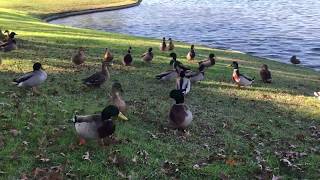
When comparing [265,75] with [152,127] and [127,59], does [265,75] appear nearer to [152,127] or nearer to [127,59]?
[127,59]

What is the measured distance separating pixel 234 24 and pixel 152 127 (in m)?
51.5

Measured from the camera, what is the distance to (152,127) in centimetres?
1464

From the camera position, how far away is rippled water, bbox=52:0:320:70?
4891 cm

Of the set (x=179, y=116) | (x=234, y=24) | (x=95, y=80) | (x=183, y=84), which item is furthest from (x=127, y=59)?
(x=234, y=24)

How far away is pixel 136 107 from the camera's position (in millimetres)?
16531

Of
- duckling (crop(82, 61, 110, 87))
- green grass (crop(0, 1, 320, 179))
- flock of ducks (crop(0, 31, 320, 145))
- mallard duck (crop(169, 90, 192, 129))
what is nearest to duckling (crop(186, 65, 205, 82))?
flock of ducks (crop(0, 31, 320, 145))

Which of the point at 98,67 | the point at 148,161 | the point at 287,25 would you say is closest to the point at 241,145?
the point at 148,161

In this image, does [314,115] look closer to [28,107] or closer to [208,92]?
[208,92]

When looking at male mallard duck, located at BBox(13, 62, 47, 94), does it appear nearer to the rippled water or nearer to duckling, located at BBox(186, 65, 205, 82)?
duckling, located at BBox(186, 65, 205, 82)

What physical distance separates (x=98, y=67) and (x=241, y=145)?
1089 centimetres

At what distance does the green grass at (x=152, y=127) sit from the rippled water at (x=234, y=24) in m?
21.7

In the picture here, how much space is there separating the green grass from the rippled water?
2165cm

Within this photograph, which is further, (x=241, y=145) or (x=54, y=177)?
(x=241, y=145)

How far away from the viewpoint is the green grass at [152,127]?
463 inches
